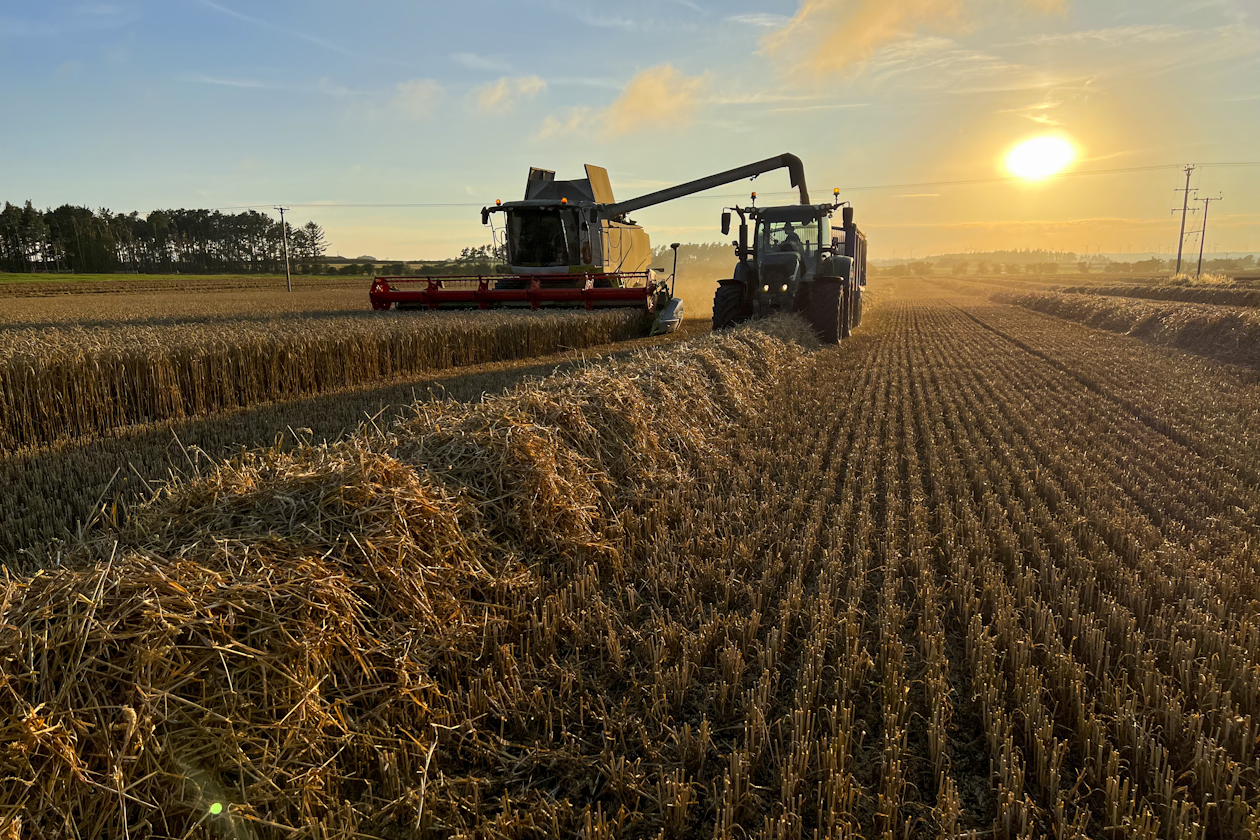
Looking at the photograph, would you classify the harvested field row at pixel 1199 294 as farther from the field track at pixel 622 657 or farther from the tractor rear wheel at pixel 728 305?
the field track at pixel 622 657

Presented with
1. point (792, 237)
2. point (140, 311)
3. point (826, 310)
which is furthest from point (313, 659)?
point (140, 311)

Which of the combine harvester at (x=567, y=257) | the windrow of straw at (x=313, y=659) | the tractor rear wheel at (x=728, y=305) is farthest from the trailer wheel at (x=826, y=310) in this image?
the windrow of straw at (x=313, y=659)

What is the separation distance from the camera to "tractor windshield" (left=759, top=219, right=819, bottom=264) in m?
14.4

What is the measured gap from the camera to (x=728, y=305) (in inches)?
563

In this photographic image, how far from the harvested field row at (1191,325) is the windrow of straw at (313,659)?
49.1 ft

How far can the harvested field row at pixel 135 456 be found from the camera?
4.05 metres

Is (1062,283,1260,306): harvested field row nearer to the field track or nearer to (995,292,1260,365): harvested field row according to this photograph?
(995,292,1260,365): harvested field row

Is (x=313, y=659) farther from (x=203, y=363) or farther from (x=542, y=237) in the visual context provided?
(x=542, y=237)

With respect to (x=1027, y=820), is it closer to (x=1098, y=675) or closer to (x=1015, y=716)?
(x=1015, y=716)

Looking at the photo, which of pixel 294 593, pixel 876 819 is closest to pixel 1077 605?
pixel 876 819

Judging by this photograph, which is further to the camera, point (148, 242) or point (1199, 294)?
point (148, 242)

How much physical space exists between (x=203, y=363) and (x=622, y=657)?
730cm

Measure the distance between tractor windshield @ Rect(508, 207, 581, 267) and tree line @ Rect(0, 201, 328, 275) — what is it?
5422cm

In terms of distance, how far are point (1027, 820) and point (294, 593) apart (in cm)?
259
